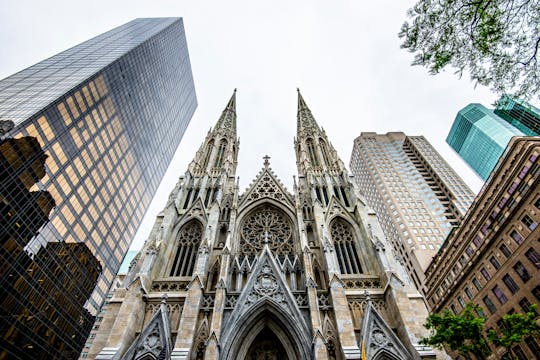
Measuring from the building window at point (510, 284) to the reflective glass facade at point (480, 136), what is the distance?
1970 inches

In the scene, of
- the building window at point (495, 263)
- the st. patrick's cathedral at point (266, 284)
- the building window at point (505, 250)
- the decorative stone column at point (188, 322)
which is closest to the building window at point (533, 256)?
the building window at point (505, 250)

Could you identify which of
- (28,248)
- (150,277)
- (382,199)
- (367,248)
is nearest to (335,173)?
(367,248)

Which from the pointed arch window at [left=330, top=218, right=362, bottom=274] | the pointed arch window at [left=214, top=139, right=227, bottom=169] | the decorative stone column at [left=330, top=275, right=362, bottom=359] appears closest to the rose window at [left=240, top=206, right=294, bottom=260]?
the pointed arch window at [left=330, top=218, right=362, bottom=274]

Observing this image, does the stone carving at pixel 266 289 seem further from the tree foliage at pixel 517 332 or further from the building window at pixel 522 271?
the building window at pixel 522 271

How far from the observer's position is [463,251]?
32031 millimetres

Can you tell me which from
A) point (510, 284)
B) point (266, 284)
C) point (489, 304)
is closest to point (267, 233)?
point (266, 284)

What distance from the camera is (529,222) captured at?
73.3ft

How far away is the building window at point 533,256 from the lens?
2048 centimetres

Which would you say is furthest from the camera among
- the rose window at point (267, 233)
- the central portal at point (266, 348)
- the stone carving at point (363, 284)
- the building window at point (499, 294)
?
the building window at point (499, 294)

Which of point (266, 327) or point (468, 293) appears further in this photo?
point (468, 293)

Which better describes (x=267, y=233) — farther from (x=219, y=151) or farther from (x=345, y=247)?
(x=219, y=151)

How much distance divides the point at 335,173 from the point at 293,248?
30.2 feet

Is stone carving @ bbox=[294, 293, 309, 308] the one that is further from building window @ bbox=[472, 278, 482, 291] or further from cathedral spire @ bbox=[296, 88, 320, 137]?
building window @ bbox=[472, 278, 482, 291]

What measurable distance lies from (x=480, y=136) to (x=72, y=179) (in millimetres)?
88303
